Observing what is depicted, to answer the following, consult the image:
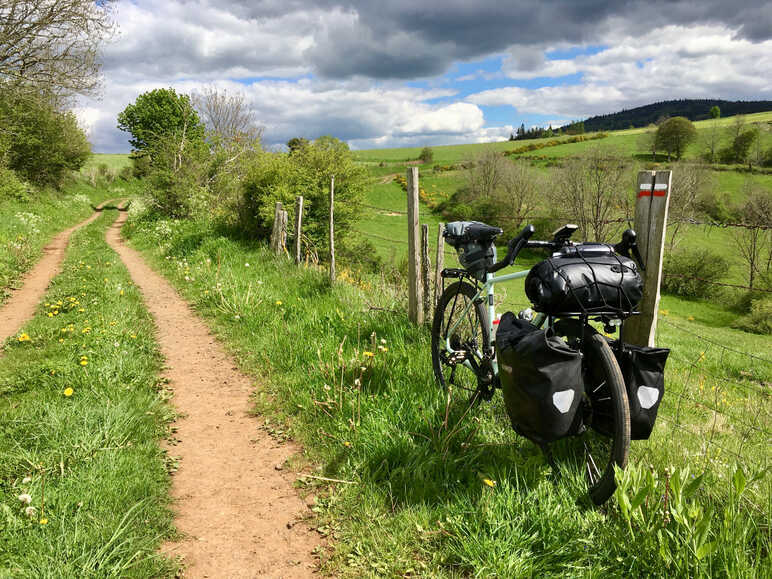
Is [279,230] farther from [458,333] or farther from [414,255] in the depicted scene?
[458,333]

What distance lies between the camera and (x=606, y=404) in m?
2.51

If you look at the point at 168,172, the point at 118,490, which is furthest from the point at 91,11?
the point at 118,490

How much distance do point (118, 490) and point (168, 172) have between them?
705 inches

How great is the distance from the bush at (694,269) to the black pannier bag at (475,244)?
35418 millimetres

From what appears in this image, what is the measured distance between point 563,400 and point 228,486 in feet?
8.54

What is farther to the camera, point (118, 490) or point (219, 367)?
point (219, 367)

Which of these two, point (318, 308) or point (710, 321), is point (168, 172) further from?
point (710, 321)

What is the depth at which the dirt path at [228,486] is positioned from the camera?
9.06ft

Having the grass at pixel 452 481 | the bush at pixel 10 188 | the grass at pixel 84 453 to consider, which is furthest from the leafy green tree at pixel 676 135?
the grass at pixel 84 453

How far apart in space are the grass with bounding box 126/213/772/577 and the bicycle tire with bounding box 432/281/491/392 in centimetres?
17

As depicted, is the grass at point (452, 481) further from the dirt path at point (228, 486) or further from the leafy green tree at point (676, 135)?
the leafy green tree at point (676, 135)

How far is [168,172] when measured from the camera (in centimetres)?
1827

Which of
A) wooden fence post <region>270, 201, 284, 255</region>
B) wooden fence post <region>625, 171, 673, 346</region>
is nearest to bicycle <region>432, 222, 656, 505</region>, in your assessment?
wooden fence post <region>625, 171, 673, 346</region>

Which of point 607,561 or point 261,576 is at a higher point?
point 607,561
